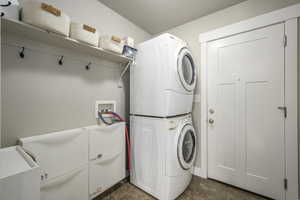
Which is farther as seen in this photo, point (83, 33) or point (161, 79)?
point (161, 79)

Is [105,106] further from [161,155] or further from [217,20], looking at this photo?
[217,20]

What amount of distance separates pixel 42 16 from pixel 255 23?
2.20 metres

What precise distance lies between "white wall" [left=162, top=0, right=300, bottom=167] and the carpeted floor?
1.19 ft

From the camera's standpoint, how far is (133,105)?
1.81 meters

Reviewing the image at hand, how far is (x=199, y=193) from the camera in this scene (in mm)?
1652

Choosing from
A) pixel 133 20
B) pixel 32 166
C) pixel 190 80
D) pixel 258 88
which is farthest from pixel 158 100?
pixel 133 20

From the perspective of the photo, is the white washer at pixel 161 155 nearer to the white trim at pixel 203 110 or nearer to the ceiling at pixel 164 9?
the white trim at pixel 203 110

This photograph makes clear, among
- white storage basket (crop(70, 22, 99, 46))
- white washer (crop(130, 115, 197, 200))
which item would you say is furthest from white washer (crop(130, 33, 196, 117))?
white storage basket (crop(70, 22, 99, 46))

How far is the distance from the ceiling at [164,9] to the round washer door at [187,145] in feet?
5.36

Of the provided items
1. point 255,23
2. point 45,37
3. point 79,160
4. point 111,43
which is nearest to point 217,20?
point 255,23

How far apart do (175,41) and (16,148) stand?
176cm

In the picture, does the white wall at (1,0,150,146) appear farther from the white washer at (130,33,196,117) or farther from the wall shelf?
the white washer at (130,33,196,117)

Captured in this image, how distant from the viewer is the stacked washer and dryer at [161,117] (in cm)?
146

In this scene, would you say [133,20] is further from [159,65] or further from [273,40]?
[273,40]
